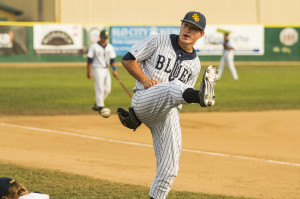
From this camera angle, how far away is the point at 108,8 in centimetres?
4719

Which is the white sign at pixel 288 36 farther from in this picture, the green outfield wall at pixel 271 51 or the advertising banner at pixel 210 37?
the advertising banner at pixel 210 37

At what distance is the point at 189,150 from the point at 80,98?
1008 centimetres

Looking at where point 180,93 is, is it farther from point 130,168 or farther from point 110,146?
point 110,146

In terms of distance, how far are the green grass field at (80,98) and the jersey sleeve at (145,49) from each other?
2.18 meters

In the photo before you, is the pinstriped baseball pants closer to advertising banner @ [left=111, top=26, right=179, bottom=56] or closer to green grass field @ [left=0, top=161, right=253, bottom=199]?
green grass field @ [left=0, top=161, right=253, bottom=199]

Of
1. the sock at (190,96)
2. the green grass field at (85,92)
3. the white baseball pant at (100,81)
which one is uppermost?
the sock at (190,96)

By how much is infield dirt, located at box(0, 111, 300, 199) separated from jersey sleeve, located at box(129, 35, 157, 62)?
2737 mm

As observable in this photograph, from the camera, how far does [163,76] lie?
21.8 ft

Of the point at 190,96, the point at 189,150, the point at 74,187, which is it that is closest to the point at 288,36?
the point at 189,150

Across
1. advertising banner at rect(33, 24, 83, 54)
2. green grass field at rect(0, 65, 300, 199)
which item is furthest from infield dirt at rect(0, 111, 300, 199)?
advertising banner at rect(33, 24, 83, 54)

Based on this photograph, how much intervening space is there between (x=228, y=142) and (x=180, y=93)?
7.11 m

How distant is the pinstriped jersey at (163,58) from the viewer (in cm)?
660

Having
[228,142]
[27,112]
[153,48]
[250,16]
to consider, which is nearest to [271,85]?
[27,112]

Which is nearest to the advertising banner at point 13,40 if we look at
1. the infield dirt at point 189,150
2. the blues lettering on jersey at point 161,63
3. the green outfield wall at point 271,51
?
the green outfield wall at point 271,51
